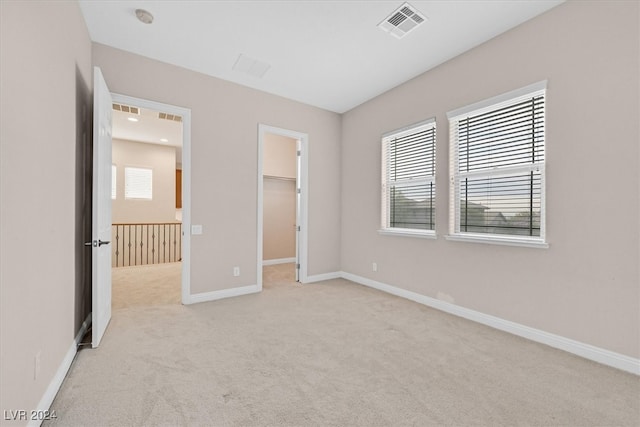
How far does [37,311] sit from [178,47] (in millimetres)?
2838

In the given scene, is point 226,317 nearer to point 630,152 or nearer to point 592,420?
point 592,420

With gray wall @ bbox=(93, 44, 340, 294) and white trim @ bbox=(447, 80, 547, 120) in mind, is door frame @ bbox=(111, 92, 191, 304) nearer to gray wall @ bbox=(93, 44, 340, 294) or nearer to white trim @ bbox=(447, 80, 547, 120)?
gray wall @ bbox=(93, 44, 340, 294)

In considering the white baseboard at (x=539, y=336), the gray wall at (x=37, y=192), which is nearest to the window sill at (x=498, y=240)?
the white baseboard at (x=539, y=336)

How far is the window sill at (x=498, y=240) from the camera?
2.54 meters

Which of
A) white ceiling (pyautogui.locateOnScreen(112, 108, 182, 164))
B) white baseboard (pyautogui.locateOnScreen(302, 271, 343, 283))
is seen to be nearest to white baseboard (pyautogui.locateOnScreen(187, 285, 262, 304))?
white baseboard (pyautogui.locateOnScreen(302, 271, 343, 283))

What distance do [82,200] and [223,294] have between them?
1917mm

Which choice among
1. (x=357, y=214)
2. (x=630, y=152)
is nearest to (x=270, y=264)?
(x=357, y=214)

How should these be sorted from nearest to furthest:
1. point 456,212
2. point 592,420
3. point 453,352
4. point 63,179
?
1. point 592,420
2. point 63,179
3. point 453,352
4. point 456,212

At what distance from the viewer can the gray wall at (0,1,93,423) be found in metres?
1.27

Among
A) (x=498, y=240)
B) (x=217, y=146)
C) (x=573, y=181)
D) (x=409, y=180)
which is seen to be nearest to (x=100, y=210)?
(x=217, y=146)

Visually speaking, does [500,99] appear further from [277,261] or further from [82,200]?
[277,261]

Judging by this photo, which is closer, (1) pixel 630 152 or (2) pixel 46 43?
(2) pixel 46 43

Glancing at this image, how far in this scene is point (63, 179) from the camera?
2.03 m

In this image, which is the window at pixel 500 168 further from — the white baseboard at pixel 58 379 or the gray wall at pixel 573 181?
the white baseboard at pixel 58 379
